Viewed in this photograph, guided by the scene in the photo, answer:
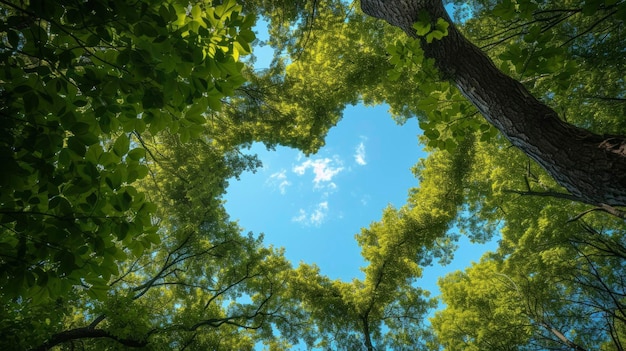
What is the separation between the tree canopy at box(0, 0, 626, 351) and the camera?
4.43 feet

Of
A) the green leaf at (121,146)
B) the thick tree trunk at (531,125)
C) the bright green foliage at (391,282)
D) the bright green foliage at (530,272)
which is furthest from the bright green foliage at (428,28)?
the bright green foliage at (391,282)

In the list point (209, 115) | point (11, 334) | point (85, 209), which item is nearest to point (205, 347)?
point (11, 334)

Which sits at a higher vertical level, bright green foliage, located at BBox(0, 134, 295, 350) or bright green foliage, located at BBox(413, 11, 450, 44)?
bright green foliage, located at BBox(0, 134, 295, 350)

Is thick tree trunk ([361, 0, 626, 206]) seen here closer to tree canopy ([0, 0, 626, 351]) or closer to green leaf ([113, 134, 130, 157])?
tree canopy ([0, 0, 626, 351])

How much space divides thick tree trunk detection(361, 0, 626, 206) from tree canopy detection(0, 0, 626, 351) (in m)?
0.01

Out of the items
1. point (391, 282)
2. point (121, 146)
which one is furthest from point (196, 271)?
point (121, 146)

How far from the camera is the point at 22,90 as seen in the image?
120 cm

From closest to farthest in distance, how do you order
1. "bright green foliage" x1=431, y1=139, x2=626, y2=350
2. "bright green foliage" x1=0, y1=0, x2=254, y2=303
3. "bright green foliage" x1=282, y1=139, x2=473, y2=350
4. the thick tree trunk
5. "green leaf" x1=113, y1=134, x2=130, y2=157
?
"bright green foliage" x1=0, y1=0, x2=254, y2=303 < "green leaf" x1=113, y1=134, x2=130, y2=157 < the thick tree trunk < "bright green foliage" x1=431, y1=139, x2=626, y2=350 < "bright green foliage" x1=282, y1=139, x2=473, y2=350

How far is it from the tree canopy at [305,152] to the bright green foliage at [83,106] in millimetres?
10

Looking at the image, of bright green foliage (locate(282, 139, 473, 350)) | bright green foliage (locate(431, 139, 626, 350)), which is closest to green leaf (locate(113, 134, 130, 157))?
bright green foliage (locate(431, 139, 626, 350))

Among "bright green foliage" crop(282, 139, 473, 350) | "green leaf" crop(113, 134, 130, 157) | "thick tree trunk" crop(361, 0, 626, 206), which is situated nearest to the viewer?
"green leaf" crop(113, 134, 130, 157)

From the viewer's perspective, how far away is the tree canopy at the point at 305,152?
4.43 ft

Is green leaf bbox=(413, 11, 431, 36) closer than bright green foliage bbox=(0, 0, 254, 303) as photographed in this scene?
No

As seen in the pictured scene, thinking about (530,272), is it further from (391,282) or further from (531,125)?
(531,125)
